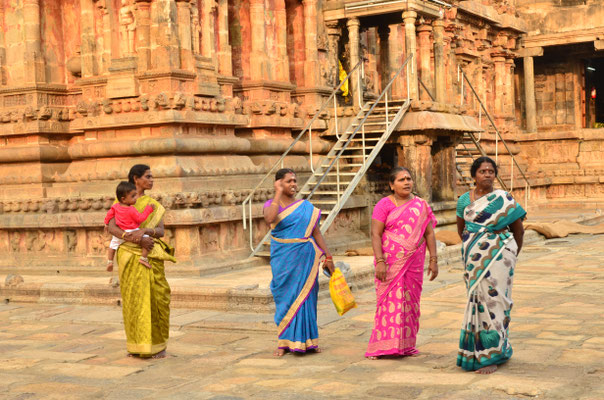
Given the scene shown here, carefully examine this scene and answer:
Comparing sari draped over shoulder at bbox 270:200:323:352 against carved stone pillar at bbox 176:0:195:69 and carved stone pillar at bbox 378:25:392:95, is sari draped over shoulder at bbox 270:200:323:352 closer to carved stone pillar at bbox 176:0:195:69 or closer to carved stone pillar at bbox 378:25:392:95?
carved stone pillar at bbox 176:0:195:69

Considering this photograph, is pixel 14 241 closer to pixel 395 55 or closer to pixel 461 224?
pixel 461 224

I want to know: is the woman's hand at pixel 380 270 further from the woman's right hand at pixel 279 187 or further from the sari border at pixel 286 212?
the woman's right hand at pixel 279 187

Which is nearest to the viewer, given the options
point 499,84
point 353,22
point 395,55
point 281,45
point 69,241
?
point 69,241

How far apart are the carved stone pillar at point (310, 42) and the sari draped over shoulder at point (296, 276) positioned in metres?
9.38

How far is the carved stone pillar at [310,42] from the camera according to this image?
1692 centimetres

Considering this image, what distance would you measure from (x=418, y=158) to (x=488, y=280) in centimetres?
1018

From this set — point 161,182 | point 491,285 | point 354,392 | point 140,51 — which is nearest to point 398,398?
point 354,392

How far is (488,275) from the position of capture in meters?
6.86

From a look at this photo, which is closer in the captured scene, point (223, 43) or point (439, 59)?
point (223, 43)

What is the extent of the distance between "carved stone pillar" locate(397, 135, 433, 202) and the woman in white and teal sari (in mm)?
A: 9816

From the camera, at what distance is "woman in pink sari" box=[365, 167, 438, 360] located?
7.29m

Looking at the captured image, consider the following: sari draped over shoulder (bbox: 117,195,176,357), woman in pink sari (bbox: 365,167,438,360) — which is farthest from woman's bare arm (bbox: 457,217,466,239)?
sari draped over shoulder (bbox: 117,195,176,357)

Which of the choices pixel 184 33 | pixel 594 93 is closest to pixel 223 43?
pixel 184 33

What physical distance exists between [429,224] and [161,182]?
613cm
